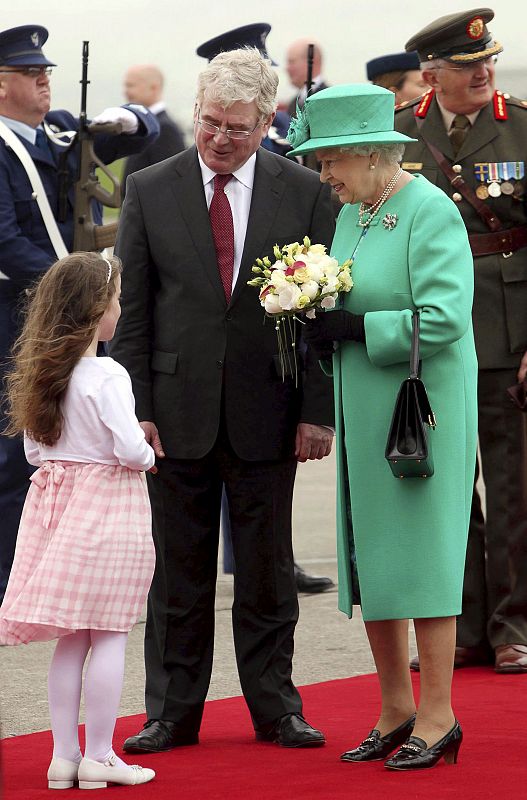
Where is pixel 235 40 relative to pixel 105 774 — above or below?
above

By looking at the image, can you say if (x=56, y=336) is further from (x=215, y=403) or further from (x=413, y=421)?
(x=413, y=421)

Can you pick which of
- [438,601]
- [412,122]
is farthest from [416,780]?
[412,122]

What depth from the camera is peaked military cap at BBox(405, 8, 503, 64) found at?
553cm

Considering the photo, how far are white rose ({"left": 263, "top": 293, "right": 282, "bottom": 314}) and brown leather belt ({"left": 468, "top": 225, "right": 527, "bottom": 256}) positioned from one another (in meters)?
1.57

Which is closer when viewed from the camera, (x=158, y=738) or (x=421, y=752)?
(x=421, y=752)

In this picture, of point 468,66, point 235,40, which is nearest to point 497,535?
point 468,66

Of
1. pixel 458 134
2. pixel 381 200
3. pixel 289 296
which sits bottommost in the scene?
pixel 289 296

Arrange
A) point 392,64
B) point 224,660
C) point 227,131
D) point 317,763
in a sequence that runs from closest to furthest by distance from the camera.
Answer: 1. point 317,763
2. point 227,131
3. point 224,660
4. point 392,64

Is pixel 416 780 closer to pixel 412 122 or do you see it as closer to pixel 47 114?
pixel 412 122

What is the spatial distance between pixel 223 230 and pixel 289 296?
0.55m

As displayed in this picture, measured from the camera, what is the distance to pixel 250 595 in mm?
4625

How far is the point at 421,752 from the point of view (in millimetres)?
4164

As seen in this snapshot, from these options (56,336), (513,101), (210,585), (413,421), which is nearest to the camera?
(413,421)

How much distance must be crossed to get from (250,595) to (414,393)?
0.87 meters
